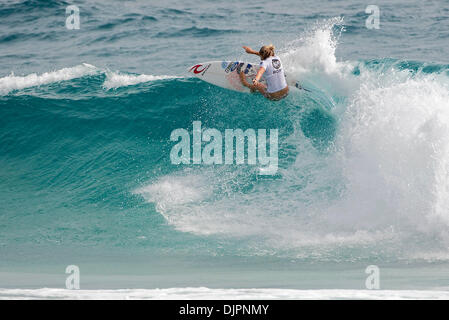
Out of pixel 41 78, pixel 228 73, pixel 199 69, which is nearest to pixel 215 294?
pixel 228 73

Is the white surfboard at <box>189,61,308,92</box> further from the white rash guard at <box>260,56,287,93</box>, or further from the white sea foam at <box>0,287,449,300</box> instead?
the white sea foam at <box>0,287,449,300</box>

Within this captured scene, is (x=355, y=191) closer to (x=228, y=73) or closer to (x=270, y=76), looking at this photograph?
(x=270, y=76)

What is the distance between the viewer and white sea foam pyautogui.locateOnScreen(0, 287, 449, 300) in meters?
6.70

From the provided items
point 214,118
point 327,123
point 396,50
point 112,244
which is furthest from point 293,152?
point 396,50

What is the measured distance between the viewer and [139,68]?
1571 cm

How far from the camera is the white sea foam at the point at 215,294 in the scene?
6.70 meters

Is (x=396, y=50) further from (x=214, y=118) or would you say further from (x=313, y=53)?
(x=214, y=118)

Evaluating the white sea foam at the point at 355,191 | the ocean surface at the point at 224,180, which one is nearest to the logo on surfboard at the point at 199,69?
the ocean surface at the point at 224,180

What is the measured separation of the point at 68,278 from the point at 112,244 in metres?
1.79

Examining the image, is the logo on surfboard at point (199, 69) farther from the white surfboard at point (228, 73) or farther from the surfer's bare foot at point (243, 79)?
the surfer's bare foot at point (243, 79)

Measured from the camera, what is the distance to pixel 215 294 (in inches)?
273

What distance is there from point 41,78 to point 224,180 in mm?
7131

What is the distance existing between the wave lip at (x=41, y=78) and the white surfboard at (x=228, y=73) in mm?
4149

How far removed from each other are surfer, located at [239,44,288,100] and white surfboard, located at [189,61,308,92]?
16cm
